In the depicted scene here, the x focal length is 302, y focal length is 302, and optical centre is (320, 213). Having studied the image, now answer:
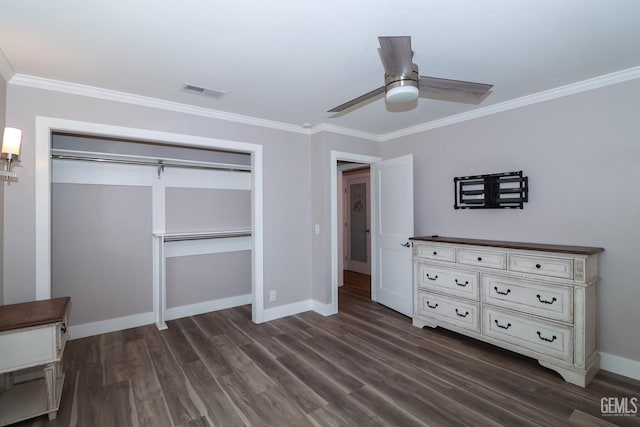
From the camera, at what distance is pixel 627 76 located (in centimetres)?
248

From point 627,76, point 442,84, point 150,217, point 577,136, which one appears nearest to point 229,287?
point 150,217

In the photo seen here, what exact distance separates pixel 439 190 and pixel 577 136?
145 centimetres

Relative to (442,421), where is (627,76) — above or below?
above

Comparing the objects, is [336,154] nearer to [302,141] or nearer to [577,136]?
[302,141]

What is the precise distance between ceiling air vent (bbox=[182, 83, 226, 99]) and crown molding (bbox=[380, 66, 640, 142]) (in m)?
2.53

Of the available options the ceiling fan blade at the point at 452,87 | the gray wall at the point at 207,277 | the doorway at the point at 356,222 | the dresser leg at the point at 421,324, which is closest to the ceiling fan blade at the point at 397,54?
the ceiling fan blade at the point at 452,87

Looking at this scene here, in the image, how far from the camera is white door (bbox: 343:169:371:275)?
6.49m

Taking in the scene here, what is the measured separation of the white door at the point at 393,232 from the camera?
3908 millimetres

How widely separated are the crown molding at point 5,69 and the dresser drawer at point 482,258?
4.18 m

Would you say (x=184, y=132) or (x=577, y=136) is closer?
(x=577, y=136)

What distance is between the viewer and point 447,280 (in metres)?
3.28

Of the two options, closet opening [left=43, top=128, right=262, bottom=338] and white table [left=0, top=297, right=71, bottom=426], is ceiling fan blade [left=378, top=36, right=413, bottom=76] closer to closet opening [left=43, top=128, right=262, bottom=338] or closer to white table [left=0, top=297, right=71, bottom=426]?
closet opening [left=43, top=128, right=262, bottom=338]

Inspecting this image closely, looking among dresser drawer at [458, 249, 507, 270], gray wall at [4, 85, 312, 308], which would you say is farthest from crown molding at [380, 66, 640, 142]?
gray wall at [4, 85, 312, 308]

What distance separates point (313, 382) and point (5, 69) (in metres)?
3.42
